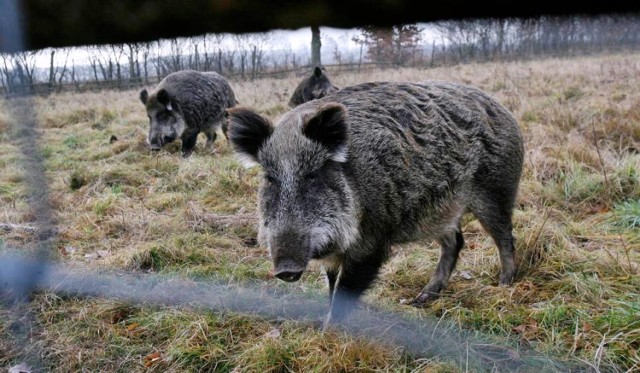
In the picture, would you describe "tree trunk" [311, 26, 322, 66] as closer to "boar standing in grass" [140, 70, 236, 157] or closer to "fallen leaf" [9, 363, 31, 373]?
"fallen leaf" [9, 363, 31, 373]

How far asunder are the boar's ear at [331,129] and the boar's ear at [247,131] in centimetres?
25

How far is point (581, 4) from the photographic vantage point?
22.5 inches

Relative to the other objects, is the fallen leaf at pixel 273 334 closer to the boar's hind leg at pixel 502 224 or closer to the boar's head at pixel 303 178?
the boar's head at pixel 303 178

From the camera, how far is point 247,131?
2969mm

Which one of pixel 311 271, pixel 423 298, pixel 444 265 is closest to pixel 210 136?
pixel 311 271

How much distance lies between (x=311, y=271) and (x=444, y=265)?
104 cm

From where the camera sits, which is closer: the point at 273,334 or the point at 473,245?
the point at 273,334

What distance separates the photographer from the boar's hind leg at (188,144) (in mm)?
9188

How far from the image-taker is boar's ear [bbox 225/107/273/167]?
117 inches

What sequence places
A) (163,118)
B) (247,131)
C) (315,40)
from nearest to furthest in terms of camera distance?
1. (315,40)
2. (247,131)
3. (163,118)

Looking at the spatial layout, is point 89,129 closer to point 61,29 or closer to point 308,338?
point 308,338

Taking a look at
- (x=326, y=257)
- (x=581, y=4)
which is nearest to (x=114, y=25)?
(x=581, y=4)

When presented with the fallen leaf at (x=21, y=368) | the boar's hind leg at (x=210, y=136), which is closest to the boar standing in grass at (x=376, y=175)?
the fallen leaf at (x=21, y=368)

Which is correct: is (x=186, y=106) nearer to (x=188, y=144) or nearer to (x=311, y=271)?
(x=188, y=144)
